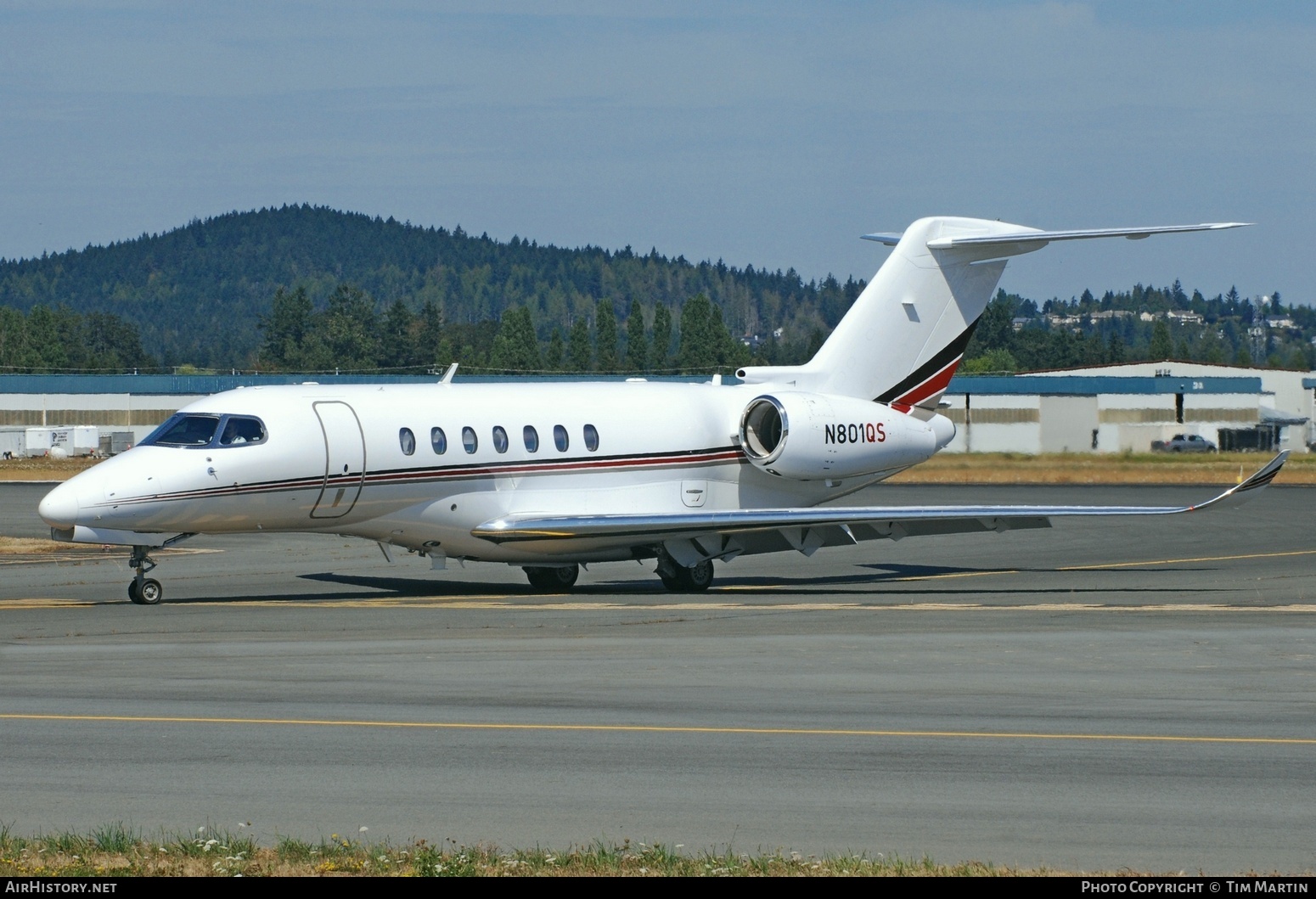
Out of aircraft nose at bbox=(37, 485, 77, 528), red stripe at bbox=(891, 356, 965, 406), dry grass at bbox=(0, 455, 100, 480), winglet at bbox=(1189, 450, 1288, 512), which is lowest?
dry grass at bbox=(0, 455, 100, 480)

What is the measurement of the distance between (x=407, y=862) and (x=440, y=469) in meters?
16.3

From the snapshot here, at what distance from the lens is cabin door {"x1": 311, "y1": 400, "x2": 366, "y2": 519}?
24188mm

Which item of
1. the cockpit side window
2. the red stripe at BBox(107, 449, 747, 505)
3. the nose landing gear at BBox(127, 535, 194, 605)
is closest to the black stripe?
the red stripe at BBox(107, 449, 747, 505)

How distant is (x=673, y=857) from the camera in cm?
912

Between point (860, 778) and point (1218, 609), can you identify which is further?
point (1218, 609)

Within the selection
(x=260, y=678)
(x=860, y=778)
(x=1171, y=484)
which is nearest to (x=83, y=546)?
(x=260, y=678)

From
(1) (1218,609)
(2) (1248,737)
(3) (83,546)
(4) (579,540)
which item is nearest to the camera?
(2) (1248,737)

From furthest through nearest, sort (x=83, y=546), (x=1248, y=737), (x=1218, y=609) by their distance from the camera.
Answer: (x=83, y=546), (x=1218, y=609), (x=1248, y=737)

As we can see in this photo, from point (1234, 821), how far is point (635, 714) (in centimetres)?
538

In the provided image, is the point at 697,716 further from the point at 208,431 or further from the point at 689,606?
the point at 208,431

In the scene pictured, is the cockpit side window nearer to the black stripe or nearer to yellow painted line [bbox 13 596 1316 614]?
yellow painted line [bbox 13 596 1316 614]

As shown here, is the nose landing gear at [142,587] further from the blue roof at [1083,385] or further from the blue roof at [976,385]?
the blue roof at [1083,385]

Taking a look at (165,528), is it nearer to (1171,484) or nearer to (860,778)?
(860,778)

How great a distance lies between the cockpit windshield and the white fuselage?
11cm
